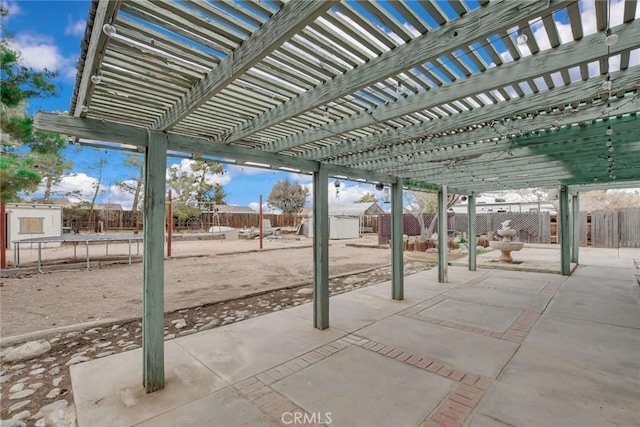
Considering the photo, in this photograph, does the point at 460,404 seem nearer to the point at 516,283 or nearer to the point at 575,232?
the point at 516,283

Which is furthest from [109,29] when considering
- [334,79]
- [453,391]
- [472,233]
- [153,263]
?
[472,233]

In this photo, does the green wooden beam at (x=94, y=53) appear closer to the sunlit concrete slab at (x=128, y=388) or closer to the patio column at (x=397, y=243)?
the sunlit concrete slab at (x=128, y=388)

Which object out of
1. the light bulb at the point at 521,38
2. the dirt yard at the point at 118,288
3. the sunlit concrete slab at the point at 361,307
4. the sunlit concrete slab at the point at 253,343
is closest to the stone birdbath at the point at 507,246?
the dirt yard at the point at 118,288

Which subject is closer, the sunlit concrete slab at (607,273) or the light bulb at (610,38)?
the light bulb at (610,38)

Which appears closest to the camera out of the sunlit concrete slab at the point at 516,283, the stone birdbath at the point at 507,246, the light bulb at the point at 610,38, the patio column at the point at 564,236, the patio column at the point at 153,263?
the light bulb at the point at 610,38

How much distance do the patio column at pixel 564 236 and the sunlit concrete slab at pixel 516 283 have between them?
1.12 m

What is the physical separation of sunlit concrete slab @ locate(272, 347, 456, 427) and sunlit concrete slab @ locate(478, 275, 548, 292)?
14.5 feet

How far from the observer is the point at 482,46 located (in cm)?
171

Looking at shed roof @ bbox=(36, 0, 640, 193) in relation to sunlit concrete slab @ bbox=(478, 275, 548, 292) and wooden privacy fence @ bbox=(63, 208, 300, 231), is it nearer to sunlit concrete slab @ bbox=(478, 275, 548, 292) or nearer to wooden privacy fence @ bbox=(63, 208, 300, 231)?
sunlit concrete slab @ bbox=(478, 275, 548, 292)

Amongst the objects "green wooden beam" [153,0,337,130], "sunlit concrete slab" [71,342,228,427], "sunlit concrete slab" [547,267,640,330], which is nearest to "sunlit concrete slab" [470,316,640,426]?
"sunlit concrete slab" [547,267,640,330]

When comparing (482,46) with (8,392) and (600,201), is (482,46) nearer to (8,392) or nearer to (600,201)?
(8,392)

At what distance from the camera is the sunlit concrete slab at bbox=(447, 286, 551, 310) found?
15.9ft

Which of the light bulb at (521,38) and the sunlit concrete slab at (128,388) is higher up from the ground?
the light bulb at (521,38)

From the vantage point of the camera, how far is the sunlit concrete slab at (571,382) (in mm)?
2033
